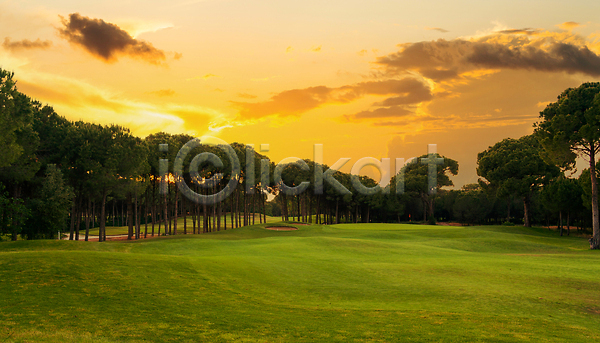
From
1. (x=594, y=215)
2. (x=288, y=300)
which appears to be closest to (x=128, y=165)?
(x=288, y=300)

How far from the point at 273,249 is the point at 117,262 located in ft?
49.3

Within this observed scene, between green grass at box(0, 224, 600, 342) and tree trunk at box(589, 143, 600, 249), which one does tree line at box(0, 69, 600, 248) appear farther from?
green grass at box(0, 224, 600, 342)

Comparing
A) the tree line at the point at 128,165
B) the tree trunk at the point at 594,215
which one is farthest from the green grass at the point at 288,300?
the tree line at the point at 128,165

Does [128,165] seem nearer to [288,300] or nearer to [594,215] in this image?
[288,300]

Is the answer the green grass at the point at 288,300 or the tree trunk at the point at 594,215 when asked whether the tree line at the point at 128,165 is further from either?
the green grass at the point at 288,300

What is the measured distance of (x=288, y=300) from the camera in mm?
15836

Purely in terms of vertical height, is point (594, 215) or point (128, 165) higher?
point (128, 165)

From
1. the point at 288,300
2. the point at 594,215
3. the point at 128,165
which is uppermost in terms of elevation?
the point at 128,165

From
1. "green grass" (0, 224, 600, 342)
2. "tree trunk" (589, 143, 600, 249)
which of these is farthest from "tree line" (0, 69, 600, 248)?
"green grass" (0, 224, 600, 342)

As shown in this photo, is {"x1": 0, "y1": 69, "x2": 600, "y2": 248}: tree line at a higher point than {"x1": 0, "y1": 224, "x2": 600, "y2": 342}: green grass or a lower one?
higher

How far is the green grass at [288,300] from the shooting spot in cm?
1095

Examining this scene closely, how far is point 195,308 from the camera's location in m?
13.3

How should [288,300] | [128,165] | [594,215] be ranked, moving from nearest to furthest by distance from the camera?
1. [288,300]
2. [594,215]
3. [128,165]

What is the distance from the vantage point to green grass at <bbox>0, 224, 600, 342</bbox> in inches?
431
